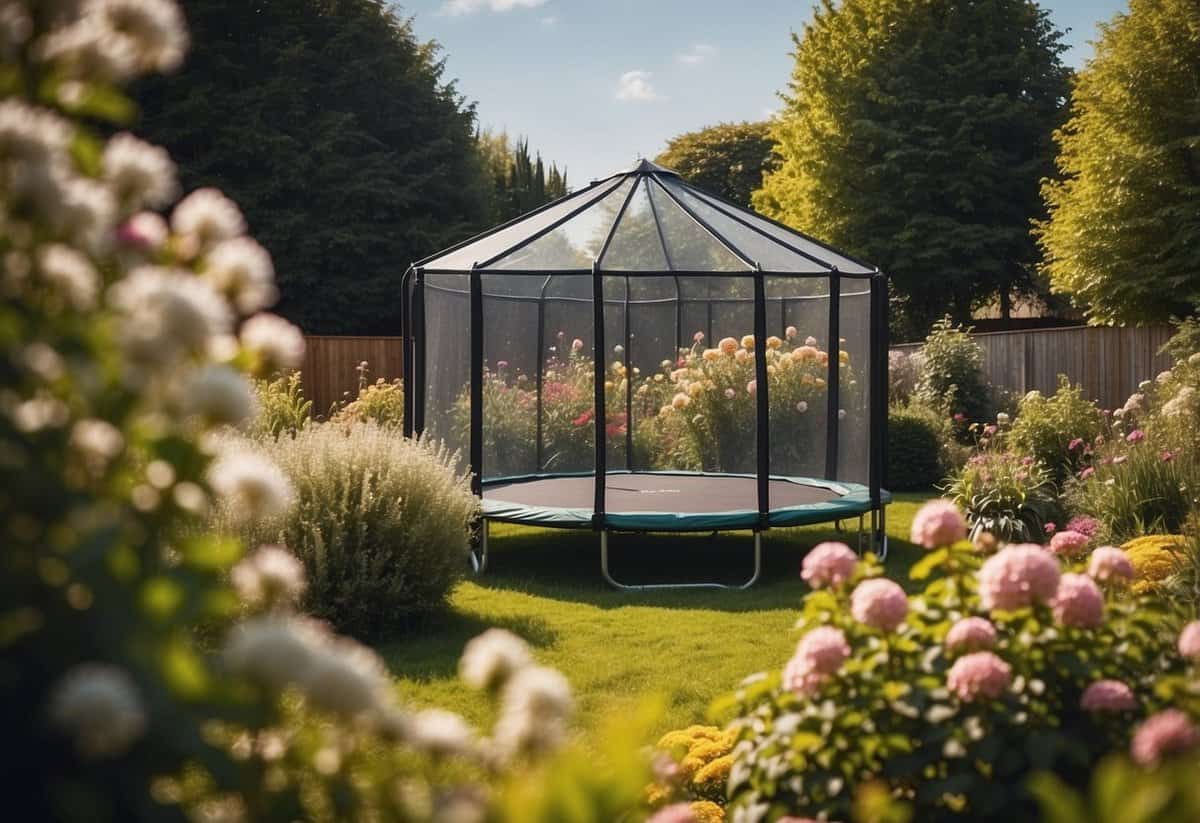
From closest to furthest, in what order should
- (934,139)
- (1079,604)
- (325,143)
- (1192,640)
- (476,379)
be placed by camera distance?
(1192,640)
(1079,604)
(476,379)
(325,143)
(934,139)

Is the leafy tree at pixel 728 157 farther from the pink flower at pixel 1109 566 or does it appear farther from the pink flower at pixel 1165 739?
the pink flower at pixel 1165 739

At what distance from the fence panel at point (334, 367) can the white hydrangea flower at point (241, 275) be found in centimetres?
1489

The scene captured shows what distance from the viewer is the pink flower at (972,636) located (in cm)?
188

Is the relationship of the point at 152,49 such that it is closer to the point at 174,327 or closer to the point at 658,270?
the point at 174,327

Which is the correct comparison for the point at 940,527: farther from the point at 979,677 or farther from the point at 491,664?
the point at 491,664

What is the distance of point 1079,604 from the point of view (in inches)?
73.8

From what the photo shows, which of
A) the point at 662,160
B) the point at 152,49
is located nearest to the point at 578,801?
the point at 152,49

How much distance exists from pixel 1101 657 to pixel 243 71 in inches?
789

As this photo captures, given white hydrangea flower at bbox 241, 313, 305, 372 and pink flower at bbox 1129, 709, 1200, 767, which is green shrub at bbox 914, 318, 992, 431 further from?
white hydrangea flower at bbox 241, 313, 305, 372

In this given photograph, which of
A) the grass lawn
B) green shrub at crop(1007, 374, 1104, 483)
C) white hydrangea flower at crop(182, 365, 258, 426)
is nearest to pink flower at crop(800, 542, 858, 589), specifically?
white hydrangea flower at crop(182, 365, 258, 426)

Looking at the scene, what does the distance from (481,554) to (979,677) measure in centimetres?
601

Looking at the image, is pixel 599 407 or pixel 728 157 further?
pixel 728 157

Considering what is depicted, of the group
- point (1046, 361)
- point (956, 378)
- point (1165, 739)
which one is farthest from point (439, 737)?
point (1046, 361)

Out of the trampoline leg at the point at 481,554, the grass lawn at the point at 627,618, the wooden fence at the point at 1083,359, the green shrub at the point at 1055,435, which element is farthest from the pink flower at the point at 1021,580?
the wooden fence at the point at 1083,359
